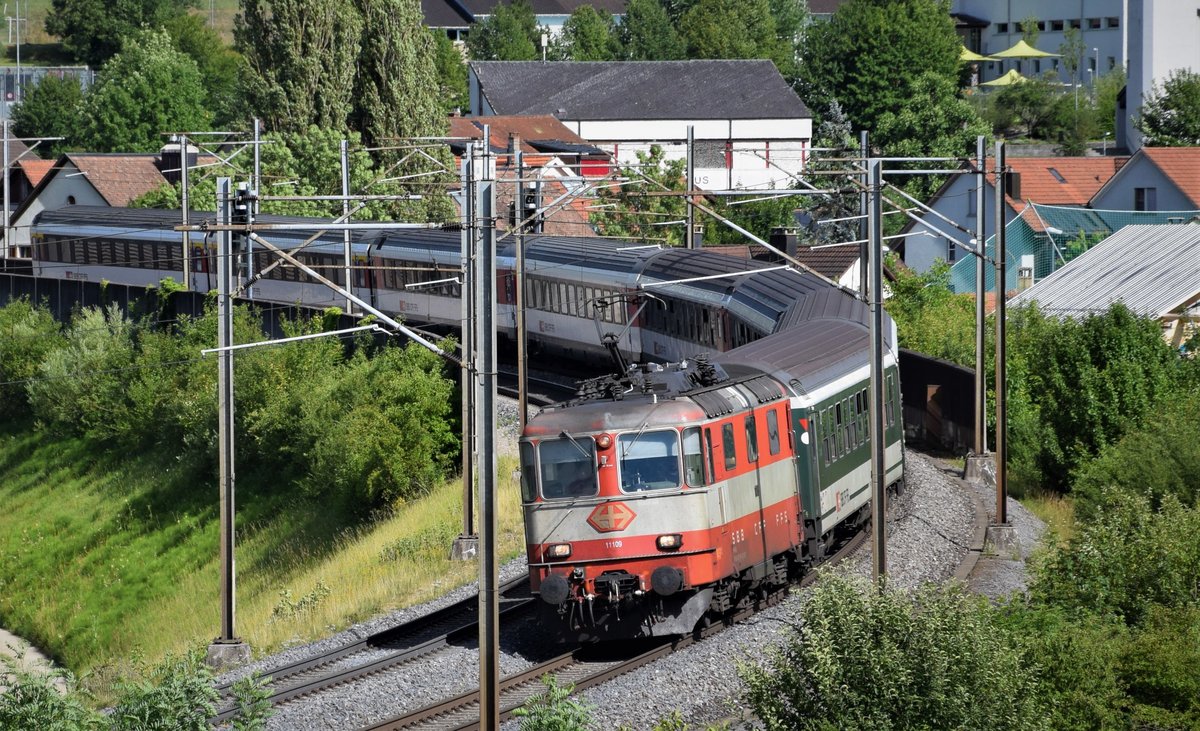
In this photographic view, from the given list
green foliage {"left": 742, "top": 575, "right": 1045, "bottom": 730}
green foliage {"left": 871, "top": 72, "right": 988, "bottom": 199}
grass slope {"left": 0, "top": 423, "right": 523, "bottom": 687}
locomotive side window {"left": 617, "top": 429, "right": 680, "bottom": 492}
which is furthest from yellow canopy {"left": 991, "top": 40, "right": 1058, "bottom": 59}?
green foliage {"left": 742, "top": 575, "right": 1045, "bottom": 730}

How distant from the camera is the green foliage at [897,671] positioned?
11.8 metres

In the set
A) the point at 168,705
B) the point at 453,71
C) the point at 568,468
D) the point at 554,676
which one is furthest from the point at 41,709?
the point at 453,71

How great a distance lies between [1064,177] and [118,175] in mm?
38448

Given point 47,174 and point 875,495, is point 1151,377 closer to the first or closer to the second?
point 875,495

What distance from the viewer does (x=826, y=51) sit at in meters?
98.1

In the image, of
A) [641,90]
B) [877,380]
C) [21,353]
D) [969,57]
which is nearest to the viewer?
[877,380]

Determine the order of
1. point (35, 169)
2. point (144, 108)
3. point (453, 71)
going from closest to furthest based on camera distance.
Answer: point (35, 169)
point (144, 108)
point (453, 71)

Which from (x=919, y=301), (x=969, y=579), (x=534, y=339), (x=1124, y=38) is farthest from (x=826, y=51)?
(x=969, y=579)

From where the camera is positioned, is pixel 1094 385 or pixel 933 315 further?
pixel 933 315

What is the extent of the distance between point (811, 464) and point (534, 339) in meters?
20.6

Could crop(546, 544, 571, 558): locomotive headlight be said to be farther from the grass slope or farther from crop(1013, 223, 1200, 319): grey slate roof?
crop(1013, 223, 1200, 319): grey slate roof

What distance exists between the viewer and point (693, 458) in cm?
1683

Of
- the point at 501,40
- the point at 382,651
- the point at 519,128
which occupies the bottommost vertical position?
the point at 382,651

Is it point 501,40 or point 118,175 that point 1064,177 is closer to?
point 118,175
